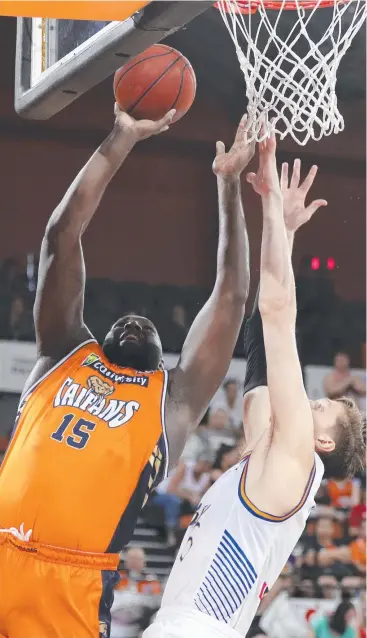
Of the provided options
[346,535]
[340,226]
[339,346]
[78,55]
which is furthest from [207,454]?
[78,55]

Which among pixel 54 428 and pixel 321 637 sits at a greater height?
pixel 54 428

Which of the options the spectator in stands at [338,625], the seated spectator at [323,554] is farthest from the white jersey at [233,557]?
the seated spectator at [323,554]

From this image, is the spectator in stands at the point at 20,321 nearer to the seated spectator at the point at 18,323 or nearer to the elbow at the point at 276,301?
the seated spectator at the point at 18,323

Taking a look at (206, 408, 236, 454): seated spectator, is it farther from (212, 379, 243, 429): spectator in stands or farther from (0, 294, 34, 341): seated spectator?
(0, 294, 34, 341): seated spectator

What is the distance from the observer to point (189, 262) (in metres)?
8.28

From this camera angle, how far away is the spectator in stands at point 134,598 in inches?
231

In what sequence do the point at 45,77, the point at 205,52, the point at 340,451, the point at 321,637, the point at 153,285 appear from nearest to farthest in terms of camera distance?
the point at 340,451 → the point at 45,77 → the point at 321,637 → the point at 153,285 → the point at 205,52

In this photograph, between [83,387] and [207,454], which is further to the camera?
[207,454]

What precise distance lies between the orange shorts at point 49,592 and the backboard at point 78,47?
161 cm

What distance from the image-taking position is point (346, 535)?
7125 mm

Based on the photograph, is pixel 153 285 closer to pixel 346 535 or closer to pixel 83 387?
pixel 346 535

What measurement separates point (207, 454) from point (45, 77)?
4111 millimetres

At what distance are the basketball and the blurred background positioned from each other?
146 inches

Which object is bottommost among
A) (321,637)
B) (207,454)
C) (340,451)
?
(321,637)
